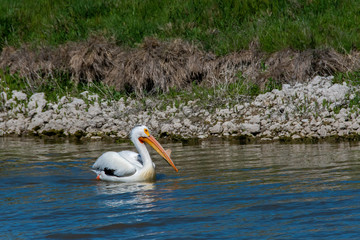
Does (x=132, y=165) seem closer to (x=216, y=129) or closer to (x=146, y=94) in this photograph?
(x=216, y=129)

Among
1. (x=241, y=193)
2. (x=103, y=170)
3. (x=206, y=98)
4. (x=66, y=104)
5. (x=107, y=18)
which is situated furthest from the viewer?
(x=107, y=18)

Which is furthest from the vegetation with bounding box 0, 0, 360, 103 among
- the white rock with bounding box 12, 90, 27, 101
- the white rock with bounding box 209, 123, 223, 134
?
the white rock with bounding box 209, 123, 223, 134

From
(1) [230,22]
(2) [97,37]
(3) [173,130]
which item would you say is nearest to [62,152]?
(3) [173,130]

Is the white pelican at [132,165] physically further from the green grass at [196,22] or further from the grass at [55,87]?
the green grass at [196,22]

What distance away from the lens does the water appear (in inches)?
227

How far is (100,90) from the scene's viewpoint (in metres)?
14.9

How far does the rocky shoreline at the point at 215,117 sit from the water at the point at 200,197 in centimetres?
101

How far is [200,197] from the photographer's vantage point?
23.4 ft

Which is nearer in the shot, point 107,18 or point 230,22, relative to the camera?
point 230,22

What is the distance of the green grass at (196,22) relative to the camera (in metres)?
14.8

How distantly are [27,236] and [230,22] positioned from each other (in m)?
12.3

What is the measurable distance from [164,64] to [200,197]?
26.7 ft

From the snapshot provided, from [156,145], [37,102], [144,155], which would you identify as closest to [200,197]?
[144,155]

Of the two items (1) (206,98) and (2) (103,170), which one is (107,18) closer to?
(1) (206,98)
